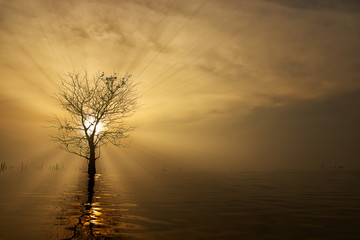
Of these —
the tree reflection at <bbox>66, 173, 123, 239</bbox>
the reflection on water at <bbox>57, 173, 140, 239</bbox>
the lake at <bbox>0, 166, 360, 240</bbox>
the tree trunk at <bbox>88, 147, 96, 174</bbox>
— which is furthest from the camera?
the tree trunk at <bbox>88, 147, 96, 174</bbox>

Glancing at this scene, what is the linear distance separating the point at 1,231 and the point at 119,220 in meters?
3.45

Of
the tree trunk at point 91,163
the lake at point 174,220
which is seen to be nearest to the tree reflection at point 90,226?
the lake at point 174,220

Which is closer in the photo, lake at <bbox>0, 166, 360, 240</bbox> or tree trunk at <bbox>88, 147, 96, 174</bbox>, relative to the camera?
lake at <bbox>0, 166, 360, 240</bbox>

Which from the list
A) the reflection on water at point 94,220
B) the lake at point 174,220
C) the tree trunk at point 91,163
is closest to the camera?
the reflection on water at point 94,220

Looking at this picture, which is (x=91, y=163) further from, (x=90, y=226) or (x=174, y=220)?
(x=90, y=226)

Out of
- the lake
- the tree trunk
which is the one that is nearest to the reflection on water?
the lake

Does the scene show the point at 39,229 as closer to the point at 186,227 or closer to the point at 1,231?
the point at 1,231

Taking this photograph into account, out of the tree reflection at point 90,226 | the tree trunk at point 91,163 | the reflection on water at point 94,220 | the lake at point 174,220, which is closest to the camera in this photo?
the tree reflection at point 90,226

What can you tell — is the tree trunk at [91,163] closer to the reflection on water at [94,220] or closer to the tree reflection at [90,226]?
the reflection on water at [94,220]

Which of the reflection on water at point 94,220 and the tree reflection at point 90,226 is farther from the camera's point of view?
the reflection on water at point 94,220

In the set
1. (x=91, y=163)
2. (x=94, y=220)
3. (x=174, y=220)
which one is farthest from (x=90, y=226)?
(x=91, y=163)

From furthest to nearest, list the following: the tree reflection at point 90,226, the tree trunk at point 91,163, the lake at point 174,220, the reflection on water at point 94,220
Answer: the tree trunk at point 91,163
the lake at point 174,220
the reflection on water at point 94,220
the tree reflection at point 90,226

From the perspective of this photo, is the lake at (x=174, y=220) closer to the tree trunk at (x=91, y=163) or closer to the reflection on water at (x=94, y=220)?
the reflection on water at (x=94, y=220)

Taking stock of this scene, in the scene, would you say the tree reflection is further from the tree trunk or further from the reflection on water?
the tree trunk
